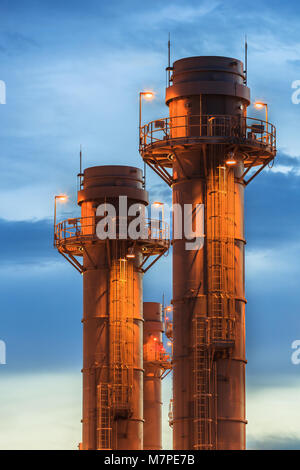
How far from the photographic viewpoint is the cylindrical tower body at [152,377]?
364 ft

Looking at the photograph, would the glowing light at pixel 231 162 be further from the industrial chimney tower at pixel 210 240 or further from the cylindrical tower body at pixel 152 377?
the cylindrical tower body at pixel 152 377

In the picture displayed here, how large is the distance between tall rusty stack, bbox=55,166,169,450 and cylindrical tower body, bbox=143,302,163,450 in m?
14.7

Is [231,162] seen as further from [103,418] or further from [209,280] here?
[103,418]

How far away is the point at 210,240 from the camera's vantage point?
241 ft

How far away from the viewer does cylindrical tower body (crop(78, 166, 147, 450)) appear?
9400 cm

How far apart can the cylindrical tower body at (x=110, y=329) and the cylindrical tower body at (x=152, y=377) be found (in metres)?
14.6

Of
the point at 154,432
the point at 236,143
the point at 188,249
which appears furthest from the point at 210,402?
the point at 154,432

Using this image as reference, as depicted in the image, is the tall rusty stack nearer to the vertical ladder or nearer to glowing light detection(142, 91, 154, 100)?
the vertical ladder

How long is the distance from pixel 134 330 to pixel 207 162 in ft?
79.6

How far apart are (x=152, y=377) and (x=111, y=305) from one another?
60.8 feet

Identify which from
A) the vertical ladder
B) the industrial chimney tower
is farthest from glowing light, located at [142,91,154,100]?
the vertical ladder

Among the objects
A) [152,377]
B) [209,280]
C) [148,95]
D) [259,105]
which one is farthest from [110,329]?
[259,105]

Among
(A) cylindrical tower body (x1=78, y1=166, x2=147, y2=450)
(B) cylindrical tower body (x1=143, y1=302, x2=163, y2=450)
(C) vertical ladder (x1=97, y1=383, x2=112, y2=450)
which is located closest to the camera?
(C) vertical ladder (x1=97, y1=383, x2=112, y2=450)
